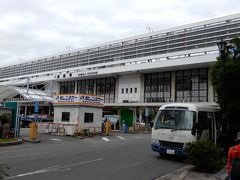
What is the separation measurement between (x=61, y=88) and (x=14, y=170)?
66.7 meters

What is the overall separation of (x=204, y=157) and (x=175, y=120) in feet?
12.0

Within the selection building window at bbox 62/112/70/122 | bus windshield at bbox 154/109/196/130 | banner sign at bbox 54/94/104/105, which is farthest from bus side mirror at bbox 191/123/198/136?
building window at bbox 62/112/70/122

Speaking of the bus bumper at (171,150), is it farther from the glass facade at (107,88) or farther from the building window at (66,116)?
the glass facade at (107,88)

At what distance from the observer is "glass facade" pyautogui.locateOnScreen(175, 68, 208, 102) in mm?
51562

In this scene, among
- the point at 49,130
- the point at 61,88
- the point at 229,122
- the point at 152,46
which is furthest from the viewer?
the point at 61,88

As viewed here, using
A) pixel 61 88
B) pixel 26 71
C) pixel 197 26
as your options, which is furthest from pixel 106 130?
pixel 26 71

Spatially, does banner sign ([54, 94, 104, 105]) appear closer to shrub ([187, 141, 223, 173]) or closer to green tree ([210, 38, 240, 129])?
green tree ([210, 38, 240, 129])

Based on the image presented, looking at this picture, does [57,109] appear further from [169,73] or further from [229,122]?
[169,73]

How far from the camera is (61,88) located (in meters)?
76.1

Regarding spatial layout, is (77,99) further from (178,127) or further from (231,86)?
(231,86)

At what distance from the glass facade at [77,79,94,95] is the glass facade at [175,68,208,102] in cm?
2173

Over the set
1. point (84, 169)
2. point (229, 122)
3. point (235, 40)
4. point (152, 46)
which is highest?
point (152, 46)

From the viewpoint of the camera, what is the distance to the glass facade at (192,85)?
51.6m

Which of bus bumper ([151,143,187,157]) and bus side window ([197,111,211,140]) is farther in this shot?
bus side window ([197,111,211,140])
